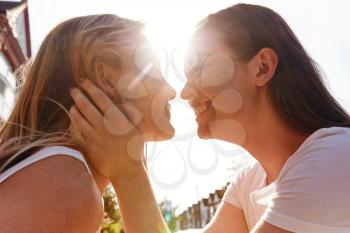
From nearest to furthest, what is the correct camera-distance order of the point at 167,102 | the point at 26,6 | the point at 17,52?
the point at 167,102 < the point at 17,52 < the point at 26,6

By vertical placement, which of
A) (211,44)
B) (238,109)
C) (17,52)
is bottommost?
(17,52)

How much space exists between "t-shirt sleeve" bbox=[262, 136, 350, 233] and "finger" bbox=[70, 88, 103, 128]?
0.81m

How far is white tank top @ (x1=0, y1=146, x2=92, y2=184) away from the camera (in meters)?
2.19

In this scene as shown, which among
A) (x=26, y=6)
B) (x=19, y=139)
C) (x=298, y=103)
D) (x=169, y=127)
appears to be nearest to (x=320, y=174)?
(x=298, y=103)

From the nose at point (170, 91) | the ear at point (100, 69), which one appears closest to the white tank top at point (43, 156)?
the ear at point (100, 69)

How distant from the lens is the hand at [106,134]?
2.36 m

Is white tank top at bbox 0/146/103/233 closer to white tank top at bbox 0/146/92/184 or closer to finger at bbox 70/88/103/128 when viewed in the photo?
white tank top at bbox 0/146/92/184

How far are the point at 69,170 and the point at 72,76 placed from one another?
1.95ft

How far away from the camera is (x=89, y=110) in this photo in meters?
2.37

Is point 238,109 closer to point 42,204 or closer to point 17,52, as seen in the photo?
point 42,204

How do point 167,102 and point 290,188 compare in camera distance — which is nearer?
point 290,188

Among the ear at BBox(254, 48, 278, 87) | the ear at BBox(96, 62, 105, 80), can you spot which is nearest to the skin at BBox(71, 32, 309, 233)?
the ear at BBox(254, 48, 278, 87)

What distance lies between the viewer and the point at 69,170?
7.09 ft

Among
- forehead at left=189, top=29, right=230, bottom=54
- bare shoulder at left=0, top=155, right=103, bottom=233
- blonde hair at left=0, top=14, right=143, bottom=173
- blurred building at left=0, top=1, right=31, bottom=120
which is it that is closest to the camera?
bare shoulder at left=0, top=155, right=103, bottom=233
